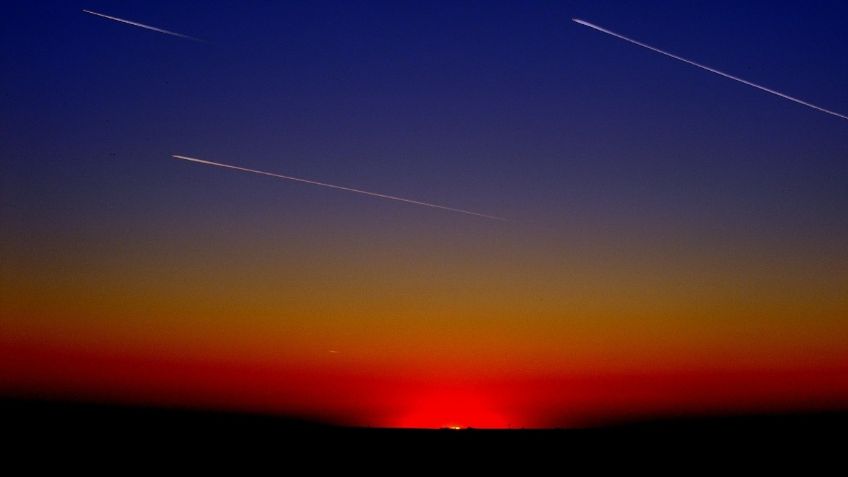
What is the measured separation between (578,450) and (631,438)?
20.7ft

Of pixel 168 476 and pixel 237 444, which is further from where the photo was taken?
pixel 237 444

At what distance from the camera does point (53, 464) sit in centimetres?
2122

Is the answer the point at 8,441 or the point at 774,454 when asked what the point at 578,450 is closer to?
the point at 774,454

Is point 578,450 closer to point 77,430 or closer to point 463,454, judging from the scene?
point 463,454

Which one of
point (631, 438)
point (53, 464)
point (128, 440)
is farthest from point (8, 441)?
point (631, 438)

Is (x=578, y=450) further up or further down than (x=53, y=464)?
further up

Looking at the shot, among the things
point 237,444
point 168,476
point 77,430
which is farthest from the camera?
point 77,430

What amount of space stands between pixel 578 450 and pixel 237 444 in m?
10.4

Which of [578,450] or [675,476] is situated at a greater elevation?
[578,450]

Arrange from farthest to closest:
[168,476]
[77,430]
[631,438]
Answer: [631,438] → [77,430] → [168,476]

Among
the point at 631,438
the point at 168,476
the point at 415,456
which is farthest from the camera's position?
the point at 631,438

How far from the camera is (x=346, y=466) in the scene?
2291 cm

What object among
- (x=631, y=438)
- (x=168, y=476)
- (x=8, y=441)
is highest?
(x=631, y=438)

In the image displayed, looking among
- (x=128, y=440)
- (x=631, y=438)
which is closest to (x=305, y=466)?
(x=128, y=440)
